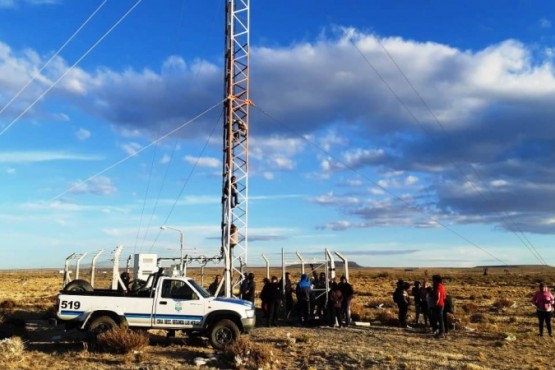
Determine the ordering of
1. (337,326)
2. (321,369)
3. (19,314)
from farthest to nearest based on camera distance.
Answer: (19,314), (337,326), (321,369)

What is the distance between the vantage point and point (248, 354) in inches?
502

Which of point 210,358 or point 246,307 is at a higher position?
point 246,307

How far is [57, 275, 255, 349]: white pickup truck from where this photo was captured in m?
14.1

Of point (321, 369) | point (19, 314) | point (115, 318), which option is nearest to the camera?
point (321, 369)

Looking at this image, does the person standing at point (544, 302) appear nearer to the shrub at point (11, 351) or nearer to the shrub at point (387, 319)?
the shrub at point (387, 319)

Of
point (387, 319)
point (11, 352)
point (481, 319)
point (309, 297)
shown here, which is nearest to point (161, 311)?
point (11, 352)

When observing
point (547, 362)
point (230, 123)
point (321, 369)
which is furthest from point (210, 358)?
point (230, 123)

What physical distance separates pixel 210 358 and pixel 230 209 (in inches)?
379

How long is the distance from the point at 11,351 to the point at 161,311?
3.61 metres

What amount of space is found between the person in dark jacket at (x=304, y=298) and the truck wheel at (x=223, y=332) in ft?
18.2

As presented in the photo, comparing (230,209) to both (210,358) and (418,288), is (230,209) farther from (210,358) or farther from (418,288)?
(210,358)

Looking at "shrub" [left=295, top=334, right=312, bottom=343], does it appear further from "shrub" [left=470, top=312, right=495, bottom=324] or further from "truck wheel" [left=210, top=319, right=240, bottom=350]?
"shrub" [left=470, top=312, right=495, bottom=324]

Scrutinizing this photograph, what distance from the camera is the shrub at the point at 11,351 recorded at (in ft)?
42.7

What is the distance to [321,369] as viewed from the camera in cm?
1230
